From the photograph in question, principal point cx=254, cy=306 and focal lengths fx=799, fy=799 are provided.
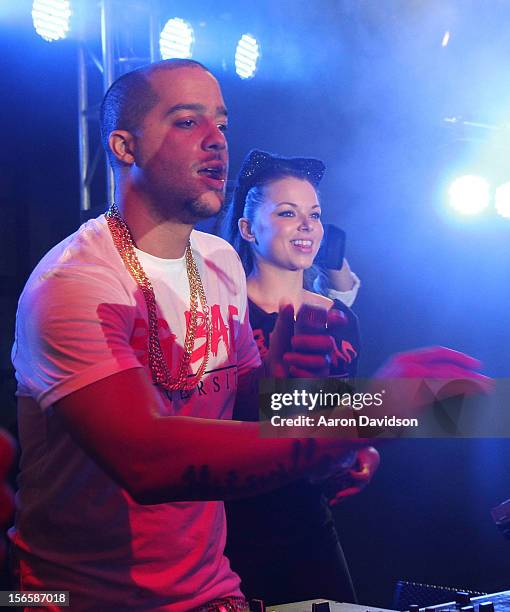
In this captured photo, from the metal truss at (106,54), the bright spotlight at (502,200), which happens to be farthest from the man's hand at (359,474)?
the bright spotlight at (502,200)

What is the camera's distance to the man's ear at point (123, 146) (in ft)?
5.98

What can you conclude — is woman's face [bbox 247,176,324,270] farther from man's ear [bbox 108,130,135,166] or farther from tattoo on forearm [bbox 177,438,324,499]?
tattoo on forearm [bbox 177,438,324,499]

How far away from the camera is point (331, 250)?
298cm

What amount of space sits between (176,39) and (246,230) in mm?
773

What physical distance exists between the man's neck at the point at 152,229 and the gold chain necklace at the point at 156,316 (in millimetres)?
26

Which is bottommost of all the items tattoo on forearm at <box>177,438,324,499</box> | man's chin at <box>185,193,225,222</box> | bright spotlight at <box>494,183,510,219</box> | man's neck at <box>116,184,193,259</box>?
tattoo on forearm at <box>177,438,324,499</box>

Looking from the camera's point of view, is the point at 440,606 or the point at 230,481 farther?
the point at 440,606

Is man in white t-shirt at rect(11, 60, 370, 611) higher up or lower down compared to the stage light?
lower down

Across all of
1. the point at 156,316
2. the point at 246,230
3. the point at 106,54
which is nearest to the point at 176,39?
the point at 106,54

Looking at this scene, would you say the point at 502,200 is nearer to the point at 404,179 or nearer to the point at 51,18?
the point at 404,179

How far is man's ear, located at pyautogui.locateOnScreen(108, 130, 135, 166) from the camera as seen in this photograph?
1823mm

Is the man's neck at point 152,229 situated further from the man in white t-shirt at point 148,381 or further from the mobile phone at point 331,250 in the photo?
the mobile phone at point 331,250

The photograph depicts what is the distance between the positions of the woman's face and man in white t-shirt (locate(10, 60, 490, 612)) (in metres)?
0.73

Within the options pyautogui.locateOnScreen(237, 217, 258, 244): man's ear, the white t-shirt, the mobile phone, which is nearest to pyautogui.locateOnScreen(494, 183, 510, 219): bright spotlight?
the mobile phone
